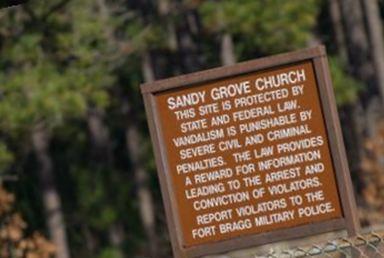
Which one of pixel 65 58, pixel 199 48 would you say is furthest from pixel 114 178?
pixel 65 58

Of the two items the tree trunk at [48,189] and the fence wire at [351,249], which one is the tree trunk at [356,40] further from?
the fence wire at [351,249]

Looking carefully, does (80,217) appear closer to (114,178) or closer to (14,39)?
(114,178)

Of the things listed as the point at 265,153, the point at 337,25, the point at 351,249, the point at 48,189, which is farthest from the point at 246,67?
the point at 337,25

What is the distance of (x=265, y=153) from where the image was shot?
9.33 m

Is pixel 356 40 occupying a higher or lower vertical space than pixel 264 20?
lower

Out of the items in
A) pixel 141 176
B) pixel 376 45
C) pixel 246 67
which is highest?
pixel 246 67

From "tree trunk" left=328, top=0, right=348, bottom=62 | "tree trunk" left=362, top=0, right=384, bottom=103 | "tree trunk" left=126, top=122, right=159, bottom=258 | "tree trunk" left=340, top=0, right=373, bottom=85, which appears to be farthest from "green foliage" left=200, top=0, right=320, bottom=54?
"tree trunk" left=126, top=122, right=159, bottom=258

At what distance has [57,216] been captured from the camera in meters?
41.2

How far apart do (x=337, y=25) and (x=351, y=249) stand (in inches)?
1602

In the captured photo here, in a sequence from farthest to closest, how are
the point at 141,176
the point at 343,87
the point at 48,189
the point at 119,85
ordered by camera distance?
the point at 119,85 → the point at 141,176 → the point at 48,189 → the point at 343,87

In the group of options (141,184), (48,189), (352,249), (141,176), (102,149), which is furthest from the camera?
(102,149)

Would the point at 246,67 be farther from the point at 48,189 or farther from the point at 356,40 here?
the point at 48,189

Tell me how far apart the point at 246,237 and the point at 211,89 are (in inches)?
34.8

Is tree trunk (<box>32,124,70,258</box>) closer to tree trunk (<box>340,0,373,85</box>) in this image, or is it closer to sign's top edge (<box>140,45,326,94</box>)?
tree trunk (<box>340,0,373,85</box>)
